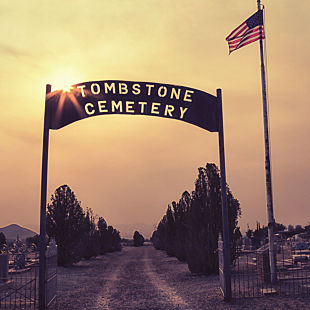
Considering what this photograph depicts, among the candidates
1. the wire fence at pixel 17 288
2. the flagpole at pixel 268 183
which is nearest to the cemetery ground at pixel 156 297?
the wire fence at pixel 17 288

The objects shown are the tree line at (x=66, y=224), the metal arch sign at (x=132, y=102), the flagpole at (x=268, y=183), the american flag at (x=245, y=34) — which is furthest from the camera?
the tree line at (x=66, y=224)

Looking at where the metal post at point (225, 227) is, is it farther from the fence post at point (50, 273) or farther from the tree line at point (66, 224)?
the tree line at point (66, 224)

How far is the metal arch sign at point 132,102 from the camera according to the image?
581 inches

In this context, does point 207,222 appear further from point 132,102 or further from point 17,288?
point 132,102

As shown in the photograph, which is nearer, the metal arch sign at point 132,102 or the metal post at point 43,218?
the metal post at point 43,218

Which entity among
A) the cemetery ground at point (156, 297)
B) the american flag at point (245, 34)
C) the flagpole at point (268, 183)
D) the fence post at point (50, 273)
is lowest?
the cemetery ground at point (156, 297)

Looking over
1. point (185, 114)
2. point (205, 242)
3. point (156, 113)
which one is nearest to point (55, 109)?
point (156, 113)

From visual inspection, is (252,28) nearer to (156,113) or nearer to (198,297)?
(156,113)

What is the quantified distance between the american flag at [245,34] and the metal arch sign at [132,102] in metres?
5.29

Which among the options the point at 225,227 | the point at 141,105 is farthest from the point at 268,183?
the point at 141,105

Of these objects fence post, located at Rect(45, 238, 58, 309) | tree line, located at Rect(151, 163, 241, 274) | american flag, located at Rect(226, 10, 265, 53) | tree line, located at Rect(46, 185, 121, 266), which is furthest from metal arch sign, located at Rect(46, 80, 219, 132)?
tree line, located at Rect(46, 185, 121, 266)

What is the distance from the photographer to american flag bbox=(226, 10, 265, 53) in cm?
1975

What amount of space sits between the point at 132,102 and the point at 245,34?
7651 millimetres

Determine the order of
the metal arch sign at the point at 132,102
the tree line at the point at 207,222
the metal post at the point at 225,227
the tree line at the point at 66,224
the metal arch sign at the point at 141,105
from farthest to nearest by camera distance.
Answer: the tree line at the point at 66,224
the tree line at the point at 207,222
the metal arch sign at the point at 132,102
the metal arch sign at the point at 141,105
the metal post at the point at 225,227
